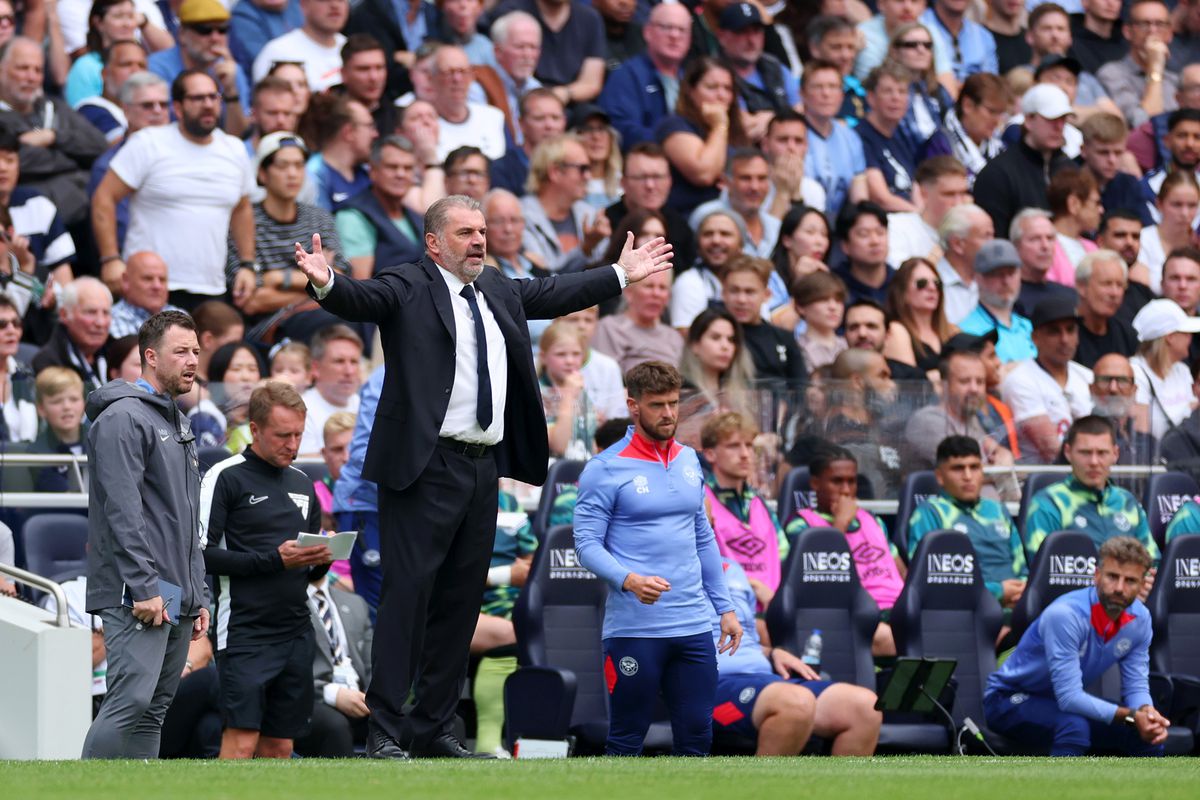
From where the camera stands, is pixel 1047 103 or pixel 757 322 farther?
pixel 1047 103

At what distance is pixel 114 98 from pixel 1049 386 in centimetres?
681

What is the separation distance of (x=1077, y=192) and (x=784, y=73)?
9.24 ft

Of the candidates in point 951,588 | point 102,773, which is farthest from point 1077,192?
point 102,773

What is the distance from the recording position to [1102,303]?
55.8 feet

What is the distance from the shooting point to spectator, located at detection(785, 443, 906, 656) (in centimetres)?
1343

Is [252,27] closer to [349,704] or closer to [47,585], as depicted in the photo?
[349,704]

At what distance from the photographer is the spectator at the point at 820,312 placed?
15461mm

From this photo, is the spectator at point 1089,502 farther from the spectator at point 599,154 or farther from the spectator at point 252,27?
the spectator at point 252,27

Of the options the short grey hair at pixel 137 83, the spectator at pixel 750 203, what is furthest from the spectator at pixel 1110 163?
the short grey hair at pixel 137 83

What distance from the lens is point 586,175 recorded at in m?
16.5

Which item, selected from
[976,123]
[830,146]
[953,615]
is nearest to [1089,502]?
[953,615]

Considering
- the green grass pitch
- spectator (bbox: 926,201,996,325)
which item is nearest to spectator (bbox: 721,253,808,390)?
spectator (bbox: 926,201,996,325)

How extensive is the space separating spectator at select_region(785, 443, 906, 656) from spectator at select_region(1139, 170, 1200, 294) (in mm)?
6483

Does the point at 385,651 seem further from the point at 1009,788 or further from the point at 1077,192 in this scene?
the point at 1077,192
